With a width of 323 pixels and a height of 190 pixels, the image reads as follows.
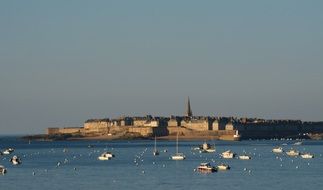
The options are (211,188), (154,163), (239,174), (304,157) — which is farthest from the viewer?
(304,157)

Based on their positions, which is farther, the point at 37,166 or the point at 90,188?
the point at 37,166

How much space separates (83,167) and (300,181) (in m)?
39.1

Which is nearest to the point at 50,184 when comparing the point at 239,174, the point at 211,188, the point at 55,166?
the point at 211,188

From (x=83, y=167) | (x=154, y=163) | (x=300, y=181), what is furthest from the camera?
(x=154, y=163)

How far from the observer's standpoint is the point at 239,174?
115625 mm

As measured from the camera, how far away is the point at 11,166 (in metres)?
140

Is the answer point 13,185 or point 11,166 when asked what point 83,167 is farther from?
point 13,185

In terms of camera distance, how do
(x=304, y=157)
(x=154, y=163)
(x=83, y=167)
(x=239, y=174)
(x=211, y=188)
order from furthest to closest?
(x=304, y=157) → (x=154, y=163) → (x=83, y=167) → (x=239, y=174) → (x=211, y=188)

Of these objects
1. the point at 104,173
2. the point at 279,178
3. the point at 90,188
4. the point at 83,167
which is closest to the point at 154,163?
the point at 83,167

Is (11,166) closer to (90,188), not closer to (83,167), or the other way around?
(83,167)

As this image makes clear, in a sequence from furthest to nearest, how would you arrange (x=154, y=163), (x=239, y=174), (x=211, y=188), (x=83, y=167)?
(x=154, y=163), (x=83, y=167), (x=239, y=174), (x=211, y=188)

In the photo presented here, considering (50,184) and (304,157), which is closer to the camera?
(50,184)

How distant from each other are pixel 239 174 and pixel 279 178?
342 inches

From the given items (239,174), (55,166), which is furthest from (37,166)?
(239,174)
